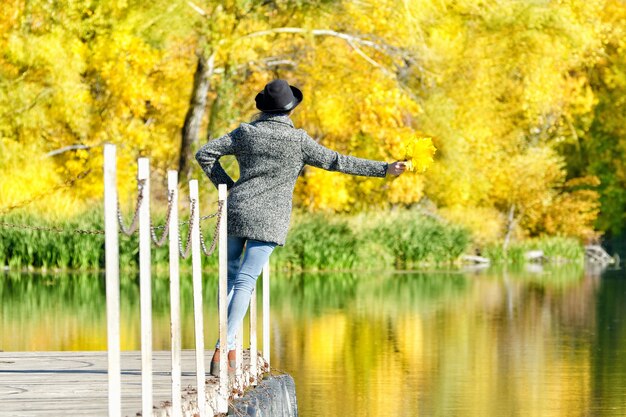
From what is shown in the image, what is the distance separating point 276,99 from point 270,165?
47 cm

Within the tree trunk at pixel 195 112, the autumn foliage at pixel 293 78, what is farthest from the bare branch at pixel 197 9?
the tree trunk at pixel 195 112

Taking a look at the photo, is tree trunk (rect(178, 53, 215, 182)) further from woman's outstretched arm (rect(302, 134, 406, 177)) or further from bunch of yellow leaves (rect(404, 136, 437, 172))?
bunch of yellow leaves (rect(404, 136, 437, 172))

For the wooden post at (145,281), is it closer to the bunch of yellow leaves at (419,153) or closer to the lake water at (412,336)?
the bunch of yellow leaves at (419,153)

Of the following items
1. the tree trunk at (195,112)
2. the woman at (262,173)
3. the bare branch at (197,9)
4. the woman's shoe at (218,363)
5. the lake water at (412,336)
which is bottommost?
the lake water at (412,336)

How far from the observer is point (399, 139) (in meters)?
43.7

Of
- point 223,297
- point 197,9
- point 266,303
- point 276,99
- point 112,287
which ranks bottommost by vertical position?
point 266,303

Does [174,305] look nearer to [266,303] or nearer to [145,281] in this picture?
[145,281]

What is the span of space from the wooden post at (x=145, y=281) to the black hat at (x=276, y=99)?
353 cm

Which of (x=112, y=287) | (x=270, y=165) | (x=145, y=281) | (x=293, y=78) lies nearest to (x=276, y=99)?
(x=270, y=165)

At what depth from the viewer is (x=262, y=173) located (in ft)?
36.9

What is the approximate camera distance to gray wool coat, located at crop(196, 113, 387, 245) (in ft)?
36.6

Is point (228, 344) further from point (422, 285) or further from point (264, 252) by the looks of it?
point (422, 285)

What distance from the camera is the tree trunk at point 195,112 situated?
3875 centimetres

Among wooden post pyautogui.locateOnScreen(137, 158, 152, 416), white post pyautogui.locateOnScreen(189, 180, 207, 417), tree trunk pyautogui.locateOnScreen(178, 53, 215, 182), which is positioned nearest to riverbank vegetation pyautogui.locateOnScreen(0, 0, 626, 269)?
tree trunk pyautogui.locateOnScreen(178, 53, 215, 182)
